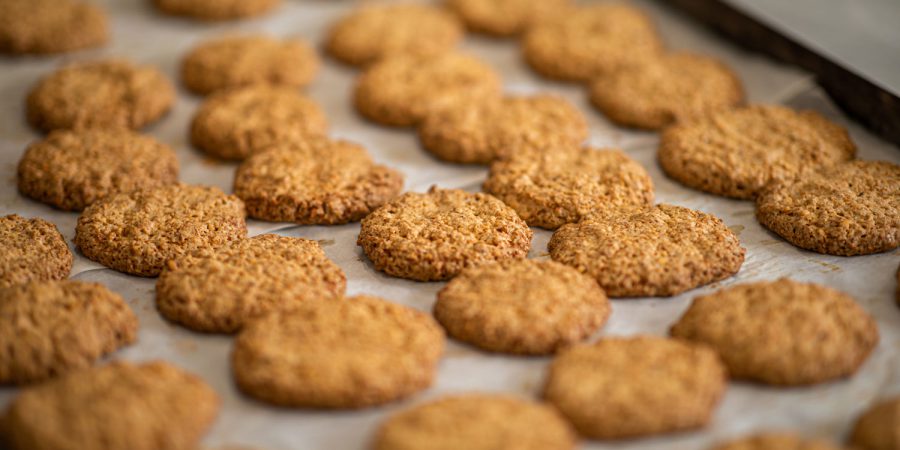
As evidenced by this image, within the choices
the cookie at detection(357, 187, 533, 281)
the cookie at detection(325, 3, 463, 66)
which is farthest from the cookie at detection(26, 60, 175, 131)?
the cookie at detection(357, 187, 533, 281)

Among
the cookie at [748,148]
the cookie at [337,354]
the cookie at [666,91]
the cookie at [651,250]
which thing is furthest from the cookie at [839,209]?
the cookie at [337,354]

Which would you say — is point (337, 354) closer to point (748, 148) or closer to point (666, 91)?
point (748, 148)

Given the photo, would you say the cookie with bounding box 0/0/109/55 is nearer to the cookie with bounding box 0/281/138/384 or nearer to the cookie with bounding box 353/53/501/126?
the cookie with bounding box 353/53/501/126

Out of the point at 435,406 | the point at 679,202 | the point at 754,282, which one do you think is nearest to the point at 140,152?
the point at 435,406

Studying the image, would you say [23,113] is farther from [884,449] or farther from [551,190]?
[884,449]

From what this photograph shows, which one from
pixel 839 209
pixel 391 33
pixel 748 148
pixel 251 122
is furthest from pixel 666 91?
pixel 251 122

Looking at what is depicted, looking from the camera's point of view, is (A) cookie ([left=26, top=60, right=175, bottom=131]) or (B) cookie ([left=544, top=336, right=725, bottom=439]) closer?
(B) cookie ([left=544, top=336, right=725, bottom=439])
